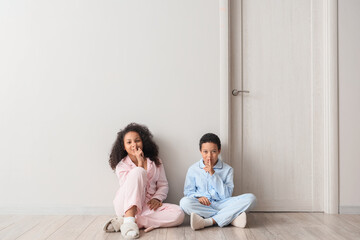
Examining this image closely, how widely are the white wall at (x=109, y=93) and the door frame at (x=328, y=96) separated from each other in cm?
5

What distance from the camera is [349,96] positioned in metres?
2.80

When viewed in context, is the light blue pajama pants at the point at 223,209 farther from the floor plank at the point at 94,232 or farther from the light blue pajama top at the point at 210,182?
the floor plank at the point at 94,232

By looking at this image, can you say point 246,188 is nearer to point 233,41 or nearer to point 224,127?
point 224,127

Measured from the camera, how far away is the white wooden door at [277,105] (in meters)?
2.86

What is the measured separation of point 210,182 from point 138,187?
517mm

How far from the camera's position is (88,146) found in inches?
110

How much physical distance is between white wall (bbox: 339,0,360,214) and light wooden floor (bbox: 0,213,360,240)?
293mm

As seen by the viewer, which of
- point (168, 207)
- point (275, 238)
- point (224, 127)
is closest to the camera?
point (275, 238)

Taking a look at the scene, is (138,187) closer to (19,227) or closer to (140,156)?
(140,156)

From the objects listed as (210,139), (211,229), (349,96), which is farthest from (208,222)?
(349,96)

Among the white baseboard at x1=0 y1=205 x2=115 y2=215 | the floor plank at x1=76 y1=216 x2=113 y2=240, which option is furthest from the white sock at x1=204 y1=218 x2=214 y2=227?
the white baseboard at x1=0 y1=205 x2=115 y2=215

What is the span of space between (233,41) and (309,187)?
1250mm

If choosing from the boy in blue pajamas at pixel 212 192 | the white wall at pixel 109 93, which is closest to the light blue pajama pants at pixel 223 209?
the boy in blue pajamas at pixel 212 192

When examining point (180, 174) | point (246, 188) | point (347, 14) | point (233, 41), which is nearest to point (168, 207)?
point (180, 174)
